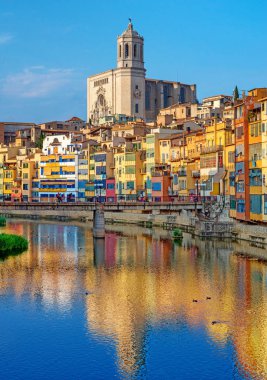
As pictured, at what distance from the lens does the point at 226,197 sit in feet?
241

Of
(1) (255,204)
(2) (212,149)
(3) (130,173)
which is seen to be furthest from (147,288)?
(3) (130,173)

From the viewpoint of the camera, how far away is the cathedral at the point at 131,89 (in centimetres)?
17200

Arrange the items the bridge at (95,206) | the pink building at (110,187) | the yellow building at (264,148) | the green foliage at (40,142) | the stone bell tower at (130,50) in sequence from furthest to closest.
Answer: the stone bell tower at (130,50), the green foliage at (40,142), the pink building at (110,187), the bridge at (95,206), the yellow building at (264,148)

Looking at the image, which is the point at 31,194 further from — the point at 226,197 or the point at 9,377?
the point at 9,377

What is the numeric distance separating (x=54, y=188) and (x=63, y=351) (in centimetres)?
8671

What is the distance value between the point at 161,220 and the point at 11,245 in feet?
82.5

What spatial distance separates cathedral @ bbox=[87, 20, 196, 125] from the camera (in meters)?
172

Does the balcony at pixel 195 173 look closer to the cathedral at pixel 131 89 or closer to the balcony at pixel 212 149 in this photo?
the balcony at pixel 212 149

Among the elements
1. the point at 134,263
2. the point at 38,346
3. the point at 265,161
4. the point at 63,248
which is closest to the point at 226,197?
the point at 265,161

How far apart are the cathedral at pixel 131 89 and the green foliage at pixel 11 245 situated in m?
113

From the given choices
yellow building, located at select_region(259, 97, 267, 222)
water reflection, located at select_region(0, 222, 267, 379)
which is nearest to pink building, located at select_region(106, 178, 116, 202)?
water reflection, located at select_region(0, 222, 267, 379)

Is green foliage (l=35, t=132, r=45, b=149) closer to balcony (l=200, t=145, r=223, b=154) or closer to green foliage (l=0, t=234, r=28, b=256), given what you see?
balcony (l=200, t=145, r=223, b=154)

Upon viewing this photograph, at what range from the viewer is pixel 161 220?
77.9m

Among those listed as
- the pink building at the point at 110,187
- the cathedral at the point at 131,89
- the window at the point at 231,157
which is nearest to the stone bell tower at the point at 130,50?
the cathedral at the point at 131,89
